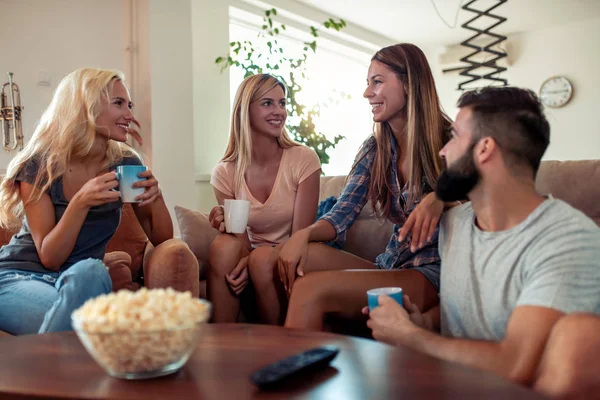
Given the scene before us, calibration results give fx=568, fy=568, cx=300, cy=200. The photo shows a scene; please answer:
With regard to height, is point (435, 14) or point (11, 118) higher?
point (435, 14)

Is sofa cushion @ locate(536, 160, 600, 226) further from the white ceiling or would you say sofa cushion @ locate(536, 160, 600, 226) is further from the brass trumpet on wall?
the white ceiling

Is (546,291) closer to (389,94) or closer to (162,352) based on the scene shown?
(162,352)

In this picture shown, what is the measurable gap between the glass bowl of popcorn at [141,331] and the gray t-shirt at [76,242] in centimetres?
98

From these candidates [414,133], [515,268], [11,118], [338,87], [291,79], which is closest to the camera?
[515,268]

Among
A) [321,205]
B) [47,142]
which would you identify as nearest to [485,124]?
[321,205]

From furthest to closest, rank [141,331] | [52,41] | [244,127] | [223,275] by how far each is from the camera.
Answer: [52,41] < [244,127] < [223,275] < [141,331]

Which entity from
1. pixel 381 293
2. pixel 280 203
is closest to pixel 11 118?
pixel 280 203

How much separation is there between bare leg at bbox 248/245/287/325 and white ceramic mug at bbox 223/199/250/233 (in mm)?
114

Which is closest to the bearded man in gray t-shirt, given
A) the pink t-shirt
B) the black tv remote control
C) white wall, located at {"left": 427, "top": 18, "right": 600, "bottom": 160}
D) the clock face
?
the black tv remote control

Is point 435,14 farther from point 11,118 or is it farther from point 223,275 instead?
point 223,275

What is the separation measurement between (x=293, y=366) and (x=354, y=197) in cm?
115

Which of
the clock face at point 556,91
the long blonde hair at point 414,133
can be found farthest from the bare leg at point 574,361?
the clock face at point 556,91

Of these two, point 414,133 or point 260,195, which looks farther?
point 260,195

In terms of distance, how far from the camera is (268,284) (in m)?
1.90
